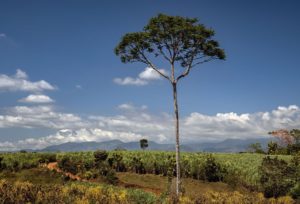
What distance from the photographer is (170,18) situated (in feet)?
78.1

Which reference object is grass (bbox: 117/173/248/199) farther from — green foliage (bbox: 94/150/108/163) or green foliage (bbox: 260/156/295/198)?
green foliage (bbox: 260/156/295/198)

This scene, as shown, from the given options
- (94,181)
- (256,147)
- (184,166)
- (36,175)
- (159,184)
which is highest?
(256,147)

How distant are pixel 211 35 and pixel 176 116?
5.58 m

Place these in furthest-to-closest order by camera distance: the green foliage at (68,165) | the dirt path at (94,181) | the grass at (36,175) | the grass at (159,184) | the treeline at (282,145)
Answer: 1. the treeline at (282,145)
2. the green foliage at (68,165)
3. the grass at (36,175)
4. the grass at (159,184)
5. the dirt path at (94,181)

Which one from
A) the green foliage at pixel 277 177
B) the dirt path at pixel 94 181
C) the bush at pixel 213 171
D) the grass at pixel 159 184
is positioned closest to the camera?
the green foliage at pixel 277 177

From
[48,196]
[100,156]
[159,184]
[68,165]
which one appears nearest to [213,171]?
[159,184]

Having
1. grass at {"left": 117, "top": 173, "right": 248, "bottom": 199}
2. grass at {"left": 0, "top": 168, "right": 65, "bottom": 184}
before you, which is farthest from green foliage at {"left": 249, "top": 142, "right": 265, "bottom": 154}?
grass at {"left": 0, "top": 168, "right": 65, "bottom": 184}

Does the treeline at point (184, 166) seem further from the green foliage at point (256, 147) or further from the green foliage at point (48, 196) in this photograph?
the green foliage at point (256, 147)

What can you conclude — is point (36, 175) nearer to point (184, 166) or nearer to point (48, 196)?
point (184, 166)

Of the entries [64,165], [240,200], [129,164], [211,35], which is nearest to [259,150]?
[129,164]

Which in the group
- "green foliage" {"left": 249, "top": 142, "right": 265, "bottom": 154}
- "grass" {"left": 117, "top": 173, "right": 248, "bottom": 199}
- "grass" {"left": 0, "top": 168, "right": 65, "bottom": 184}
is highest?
"green foliage" {"left": 249, "top": 142, "right": 265, "bottom": 154}

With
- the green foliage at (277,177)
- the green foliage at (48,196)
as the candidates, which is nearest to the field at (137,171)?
the green foliage at (277,177)

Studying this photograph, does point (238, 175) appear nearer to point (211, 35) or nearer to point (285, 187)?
point (285, 187)

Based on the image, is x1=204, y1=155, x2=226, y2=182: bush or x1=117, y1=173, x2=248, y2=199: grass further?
x1=204, y1=155, x2=226, y2=182: bush
